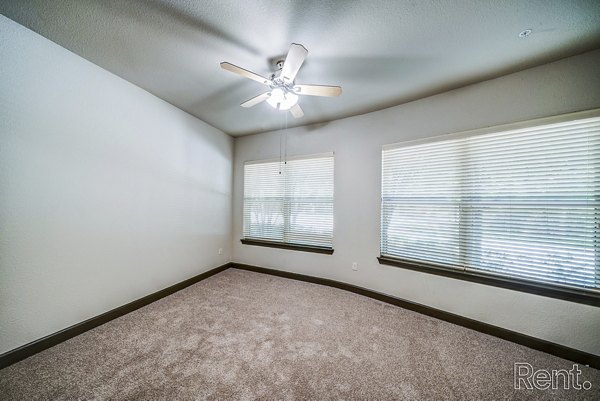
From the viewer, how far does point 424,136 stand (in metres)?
2.28

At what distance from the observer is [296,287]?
288cm

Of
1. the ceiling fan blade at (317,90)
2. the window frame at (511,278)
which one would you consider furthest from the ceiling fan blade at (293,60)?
the window frame at (511,278)

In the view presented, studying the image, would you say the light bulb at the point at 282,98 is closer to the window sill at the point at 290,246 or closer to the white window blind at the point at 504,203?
the white window blind at the point at 504,203

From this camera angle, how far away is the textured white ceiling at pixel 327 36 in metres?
1.28

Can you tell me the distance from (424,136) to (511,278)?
1.68 meters

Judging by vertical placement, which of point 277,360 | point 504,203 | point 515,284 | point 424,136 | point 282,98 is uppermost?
point 282,98

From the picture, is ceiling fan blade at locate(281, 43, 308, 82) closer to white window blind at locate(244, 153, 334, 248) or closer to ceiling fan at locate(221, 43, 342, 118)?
ceiling fan at locate(221, 43, 342, 118)

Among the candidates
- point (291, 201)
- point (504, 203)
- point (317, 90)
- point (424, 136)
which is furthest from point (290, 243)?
point (504, 203)

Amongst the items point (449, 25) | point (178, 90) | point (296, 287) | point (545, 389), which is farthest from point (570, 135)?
point (178, 90)

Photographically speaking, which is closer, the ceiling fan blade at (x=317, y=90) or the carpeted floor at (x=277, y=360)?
the carpeted floor at (x=277, y=360)

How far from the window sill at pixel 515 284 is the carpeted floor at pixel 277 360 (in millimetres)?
509

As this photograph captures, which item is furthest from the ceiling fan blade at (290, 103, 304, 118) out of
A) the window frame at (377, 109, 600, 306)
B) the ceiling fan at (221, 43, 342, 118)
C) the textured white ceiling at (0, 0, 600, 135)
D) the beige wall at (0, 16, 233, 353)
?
the beige wall at (0, 16, 233, 353)

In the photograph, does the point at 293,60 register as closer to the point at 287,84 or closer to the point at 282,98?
the point at 287,84

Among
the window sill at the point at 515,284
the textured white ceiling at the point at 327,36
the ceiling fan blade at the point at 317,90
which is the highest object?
the textured white ceiling at the point at 327,36
